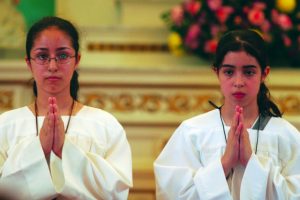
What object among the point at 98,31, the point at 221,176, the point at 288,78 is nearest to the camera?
the point at 221,176

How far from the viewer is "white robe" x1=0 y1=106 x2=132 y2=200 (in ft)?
11.6

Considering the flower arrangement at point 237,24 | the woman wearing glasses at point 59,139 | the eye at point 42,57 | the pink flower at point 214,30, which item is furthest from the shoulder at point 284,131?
the pink flower at point 214,30

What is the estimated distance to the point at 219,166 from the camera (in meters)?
3.61

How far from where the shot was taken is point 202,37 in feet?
18.7

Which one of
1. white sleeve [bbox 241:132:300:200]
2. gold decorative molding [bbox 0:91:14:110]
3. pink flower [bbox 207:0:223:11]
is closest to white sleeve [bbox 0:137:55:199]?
white sleeve [bbox 241:132:300:200]

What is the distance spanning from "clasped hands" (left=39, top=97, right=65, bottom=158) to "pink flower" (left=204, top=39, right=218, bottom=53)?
7.11 feet

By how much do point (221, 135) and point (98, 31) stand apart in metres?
2.42

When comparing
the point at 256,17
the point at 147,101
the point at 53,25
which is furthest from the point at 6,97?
the point at 53,25

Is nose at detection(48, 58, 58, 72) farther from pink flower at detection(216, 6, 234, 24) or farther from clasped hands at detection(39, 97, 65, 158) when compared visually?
pink flower at detection(216, 6, 234, 24)

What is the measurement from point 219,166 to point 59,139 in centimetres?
71

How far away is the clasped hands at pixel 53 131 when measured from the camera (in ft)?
11.8

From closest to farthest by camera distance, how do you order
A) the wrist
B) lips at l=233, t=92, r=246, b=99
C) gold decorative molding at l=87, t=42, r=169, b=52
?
the wrist < lips at l=233, t=92, r=246, b=99 < gold decorative molding at l=87, t=42, r=169, b=52

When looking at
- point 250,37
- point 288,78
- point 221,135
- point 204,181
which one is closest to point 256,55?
point 250,37

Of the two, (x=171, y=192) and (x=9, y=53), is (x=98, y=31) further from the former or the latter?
(x=171, y=192)
